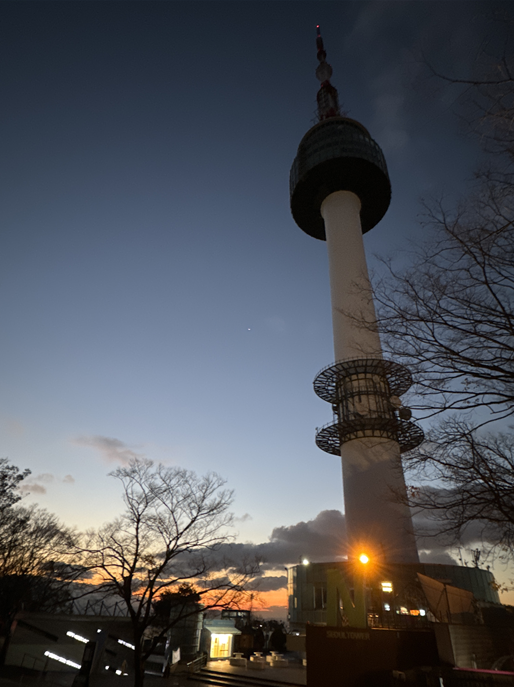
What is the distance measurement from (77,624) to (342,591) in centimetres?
2491

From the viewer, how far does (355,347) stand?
3947cm

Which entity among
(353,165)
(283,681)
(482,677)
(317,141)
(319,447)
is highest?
(317,141)

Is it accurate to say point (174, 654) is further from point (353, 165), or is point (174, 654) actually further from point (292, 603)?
point (353, 165)

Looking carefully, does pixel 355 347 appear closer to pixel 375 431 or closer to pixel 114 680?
pixel 375 431

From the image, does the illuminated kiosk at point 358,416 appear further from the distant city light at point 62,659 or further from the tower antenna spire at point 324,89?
the distant city light at point 62,659

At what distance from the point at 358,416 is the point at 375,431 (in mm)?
2077

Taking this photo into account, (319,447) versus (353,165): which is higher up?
(353,165)

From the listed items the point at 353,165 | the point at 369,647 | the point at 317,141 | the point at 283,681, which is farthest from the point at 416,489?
the point at 317,141

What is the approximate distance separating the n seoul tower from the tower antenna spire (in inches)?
6.2

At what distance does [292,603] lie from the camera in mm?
39062

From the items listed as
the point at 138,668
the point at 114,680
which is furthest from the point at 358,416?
the point at 114,680

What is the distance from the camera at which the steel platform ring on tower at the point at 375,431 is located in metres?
35.8

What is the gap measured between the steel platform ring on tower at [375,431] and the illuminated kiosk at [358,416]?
92 mm

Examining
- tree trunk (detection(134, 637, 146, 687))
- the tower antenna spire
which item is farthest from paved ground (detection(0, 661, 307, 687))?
the tower antenna spire
